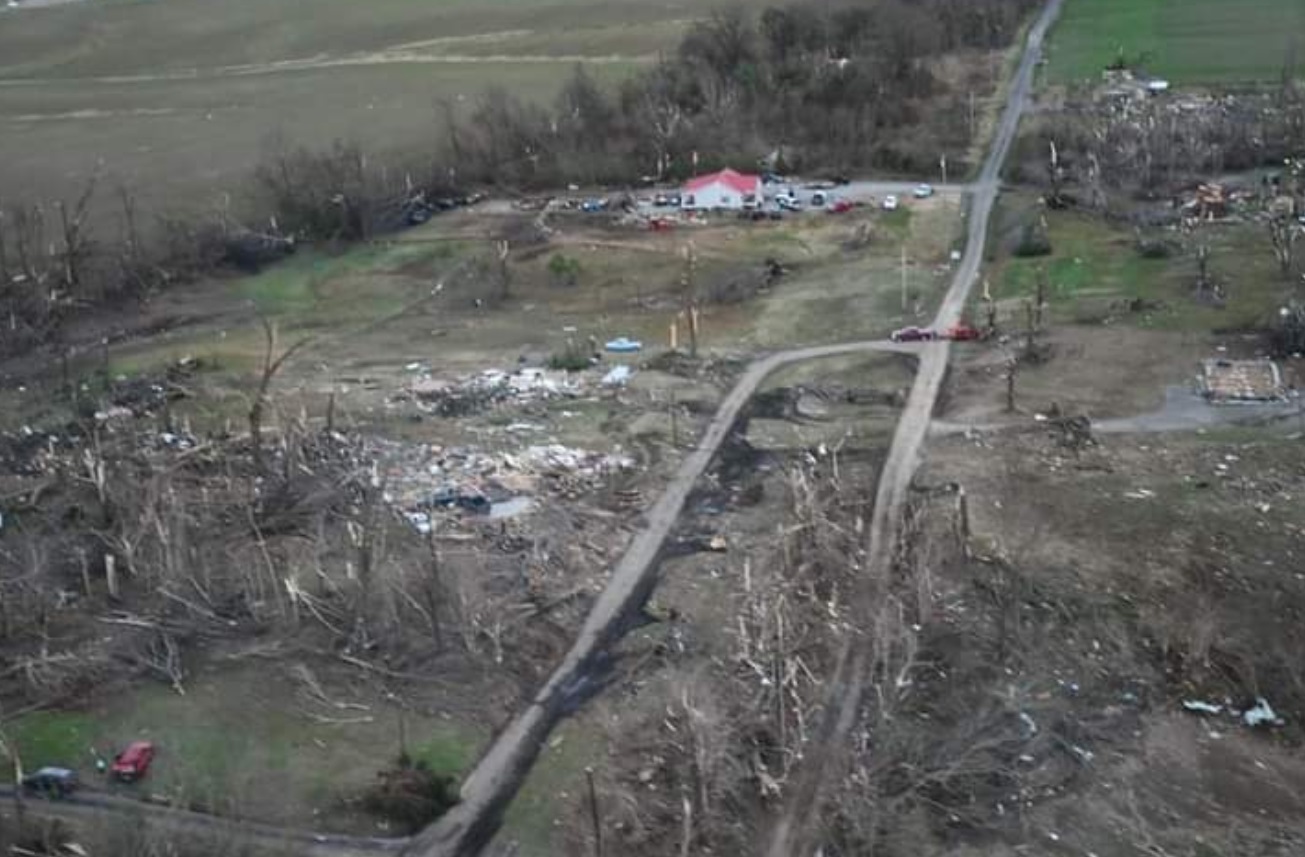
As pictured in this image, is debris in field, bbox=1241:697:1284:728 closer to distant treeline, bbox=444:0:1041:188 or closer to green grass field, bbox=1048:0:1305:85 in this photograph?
distant treeline, bbox=444:0:1041:188

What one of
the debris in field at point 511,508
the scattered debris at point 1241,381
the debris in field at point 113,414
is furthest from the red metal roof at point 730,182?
the debris in field at point 511,508

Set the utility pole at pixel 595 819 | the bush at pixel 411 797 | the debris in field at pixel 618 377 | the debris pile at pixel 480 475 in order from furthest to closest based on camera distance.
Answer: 1. the debris in field at pixel 618 377
2. the debris pile at pixel 480 475
3. the bush at pixel 411 797
4. the utility pole at pixel 595 819

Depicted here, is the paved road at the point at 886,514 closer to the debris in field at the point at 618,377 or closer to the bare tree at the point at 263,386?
the debris in field at the point at 618,377

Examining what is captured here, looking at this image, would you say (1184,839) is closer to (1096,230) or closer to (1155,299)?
(1155,299)

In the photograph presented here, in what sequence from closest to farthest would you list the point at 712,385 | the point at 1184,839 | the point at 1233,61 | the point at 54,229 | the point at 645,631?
the point at 1184,839, the point at 645,631, the point at 712,385, the point at 54,229, the point at 1233,61

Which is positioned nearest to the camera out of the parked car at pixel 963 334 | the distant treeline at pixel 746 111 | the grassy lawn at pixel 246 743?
the grassy lawn at pixel 246 743

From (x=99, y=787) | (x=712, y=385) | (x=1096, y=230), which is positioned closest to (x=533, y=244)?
(x=712, y=385)

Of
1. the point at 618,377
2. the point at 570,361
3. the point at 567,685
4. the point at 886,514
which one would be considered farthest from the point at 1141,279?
the point at 567,685
